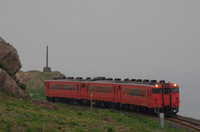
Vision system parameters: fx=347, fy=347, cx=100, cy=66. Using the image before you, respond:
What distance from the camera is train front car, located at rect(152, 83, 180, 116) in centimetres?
3919

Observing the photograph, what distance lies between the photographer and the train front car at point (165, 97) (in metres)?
39.2

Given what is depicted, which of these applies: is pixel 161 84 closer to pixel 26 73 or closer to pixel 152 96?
pixel 152 96

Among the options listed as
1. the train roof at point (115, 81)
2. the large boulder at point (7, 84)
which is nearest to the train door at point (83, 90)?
the train roof at point (115, 81)

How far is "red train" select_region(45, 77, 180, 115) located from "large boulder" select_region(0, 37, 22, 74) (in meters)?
13.0

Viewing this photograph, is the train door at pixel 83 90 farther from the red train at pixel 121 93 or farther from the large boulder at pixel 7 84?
the large boulder at pixel 7 84

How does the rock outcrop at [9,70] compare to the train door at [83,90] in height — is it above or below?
above

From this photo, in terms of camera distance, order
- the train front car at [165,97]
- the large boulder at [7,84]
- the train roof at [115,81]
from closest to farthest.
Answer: the train front car at [165,97], the large boulder at [7,84], the train roof at [115,81]

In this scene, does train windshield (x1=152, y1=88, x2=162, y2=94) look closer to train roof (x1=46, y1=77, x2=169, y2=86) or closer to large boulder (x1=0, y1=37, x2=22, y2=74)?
train roof (x1=46, y1=77, x2=169, y2=86)

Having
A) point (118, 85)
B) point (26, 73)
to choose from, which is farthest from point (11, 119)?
point (26, 73)

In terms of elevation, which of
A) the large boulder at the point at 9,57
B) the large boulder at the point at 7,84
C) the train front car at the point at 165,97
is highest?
the large boulder at the point at 9,57

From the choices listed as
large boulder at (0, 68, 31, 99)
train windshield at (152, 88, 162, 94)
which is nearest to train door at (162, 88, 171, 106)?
train windshield at (152, 88, 162, 94)

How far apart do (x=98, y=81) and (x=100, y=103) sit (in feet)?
11.2

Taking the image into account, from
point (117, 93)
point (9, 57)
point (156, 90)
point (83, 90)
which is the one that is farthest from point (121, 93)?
point (9, 57)

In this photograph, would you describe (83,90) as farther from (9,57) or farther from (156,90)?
(156,90)
